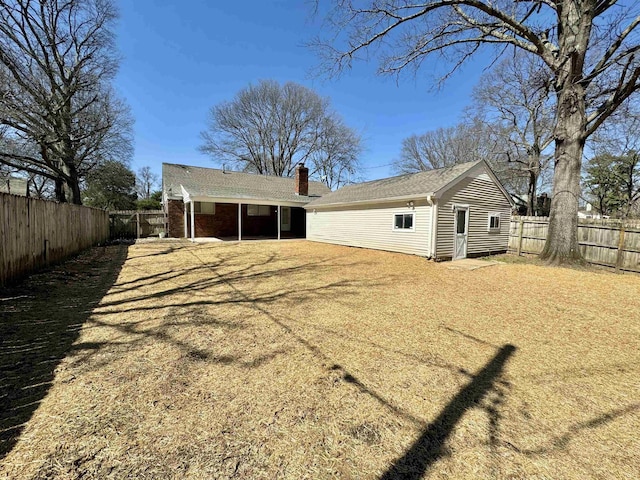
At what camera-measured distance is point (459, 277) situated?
25.0 feet

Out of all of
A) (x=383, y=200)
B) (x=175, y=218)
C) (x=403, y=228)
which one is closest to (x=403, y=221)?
(x=403, y=228)

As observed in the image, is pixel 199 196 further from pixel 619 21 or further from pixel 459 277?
pixel 619 21

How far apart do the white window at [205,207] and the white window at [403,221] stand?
11.2 meters

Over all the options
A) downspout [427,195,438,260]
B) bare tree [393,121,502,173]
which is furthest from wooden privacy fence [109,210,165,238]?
bare tree [393,121,502,173]

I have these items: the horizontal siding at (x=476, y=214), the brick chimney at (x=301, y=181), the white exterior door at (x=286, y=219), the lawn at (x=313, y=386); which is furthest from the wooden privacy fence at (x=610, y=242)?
the white exterior door at (x=286, y=219)

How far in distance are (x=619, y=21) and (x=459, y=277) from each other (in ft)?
31.2

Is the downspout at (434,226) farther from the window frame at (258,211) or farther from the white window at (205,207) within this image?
the white window at (205,207)

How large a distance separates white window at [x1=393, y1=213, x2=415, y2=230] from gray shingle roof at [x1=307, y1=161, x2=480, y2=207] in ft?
2.60

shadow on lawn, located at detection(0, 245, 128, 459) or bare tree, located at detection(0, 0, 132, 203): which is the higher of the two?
bare tree, located at detection(0, 0, 132, 203)

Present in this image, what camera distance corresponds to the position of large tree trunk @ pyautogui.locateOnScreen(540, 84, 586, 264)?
30.1 ft

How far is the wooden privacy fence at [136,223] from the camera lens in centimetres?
1675

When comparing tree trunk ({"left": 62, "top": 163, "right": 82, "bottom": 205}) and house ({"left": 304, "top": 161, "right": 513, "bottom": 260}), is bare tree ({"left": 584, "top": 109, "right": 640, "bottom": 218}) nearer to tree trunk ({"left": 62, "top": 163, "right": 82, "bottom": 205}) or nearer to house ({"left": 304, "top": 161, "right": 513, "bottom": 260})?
house ({"left": 304, "top": 161, "right": 513, "bottom": 260})

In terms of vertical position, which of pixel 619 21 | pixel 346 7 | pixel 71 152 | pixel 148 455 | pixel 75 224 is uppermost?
pixel 346 7

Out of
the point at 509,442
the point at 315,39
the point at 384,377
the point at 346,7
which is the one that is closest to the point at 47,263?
the point at 384,377
